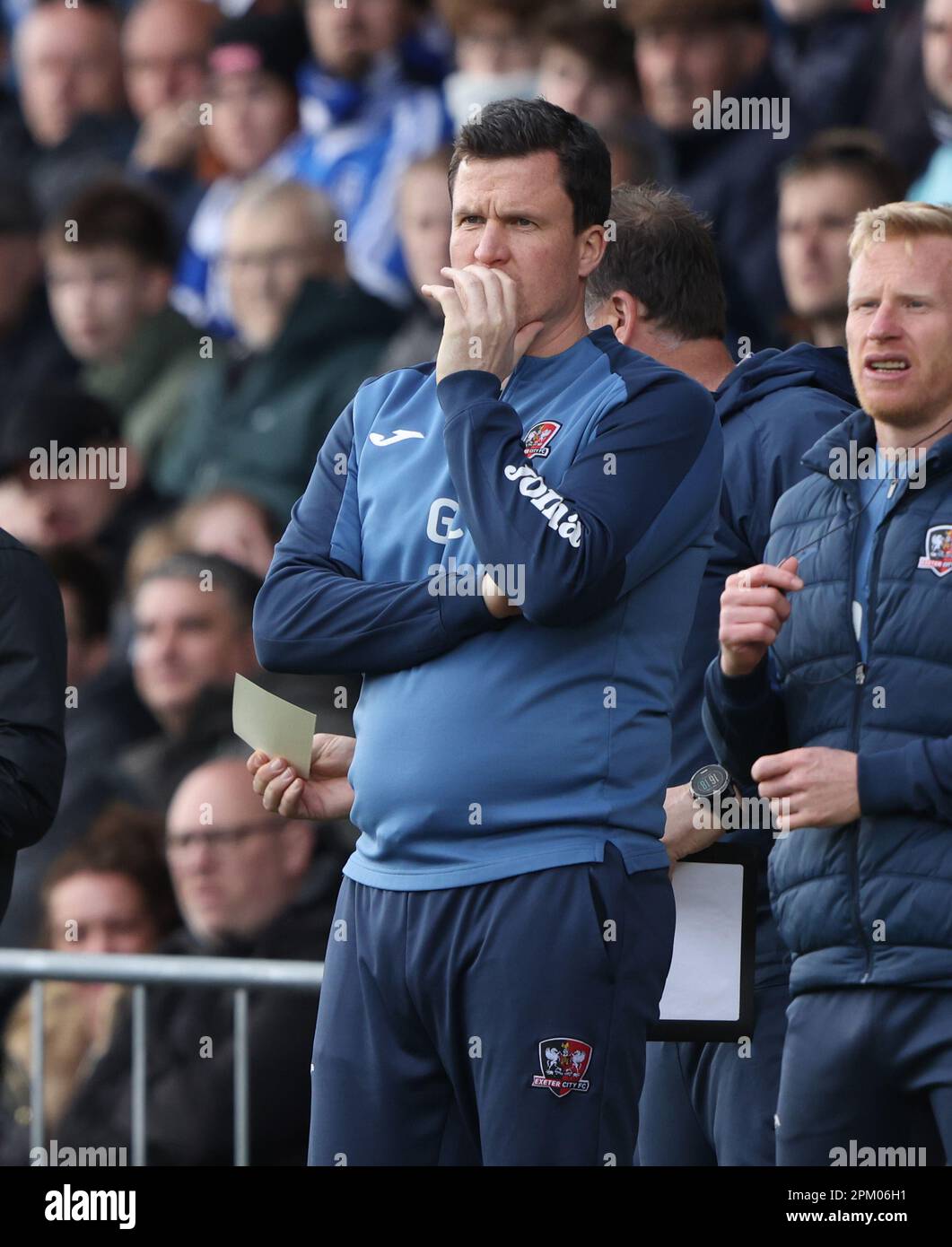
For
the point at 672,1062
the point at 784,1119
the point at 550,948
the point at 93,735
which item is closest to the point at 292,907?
the point at 93,735

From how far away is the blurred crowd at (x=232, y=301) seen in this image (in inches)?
225

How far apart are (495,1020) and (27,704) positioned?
4.49ft

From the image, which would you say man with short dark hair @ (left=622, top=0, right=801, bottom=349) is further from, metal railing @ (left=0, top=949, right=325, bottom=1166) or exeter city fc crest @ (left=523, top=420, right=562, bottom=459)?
exeter city fc crest @ (left=523, top=420, right=562, bottom=459)

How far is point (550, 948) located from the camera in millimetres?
2875

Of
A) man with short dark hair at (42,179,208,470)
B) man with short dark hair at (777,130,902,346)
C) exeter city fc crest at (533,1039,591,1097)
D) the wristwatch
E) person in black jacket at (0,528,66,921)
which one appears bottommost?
exeter city fc crest at (533,1039,591,1097)

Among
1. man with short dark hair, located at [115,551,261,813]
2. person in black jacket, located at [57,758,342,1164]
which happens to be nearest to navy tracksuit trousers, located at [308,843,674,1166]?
person in black jacket, located at [57,758,342,1164]

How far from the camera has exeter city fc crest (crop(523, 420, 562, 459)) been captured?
3121mm

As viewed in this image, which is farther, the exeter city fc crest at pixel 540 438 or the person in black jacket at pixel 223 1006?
the person in black jacket at pixel 223 1006

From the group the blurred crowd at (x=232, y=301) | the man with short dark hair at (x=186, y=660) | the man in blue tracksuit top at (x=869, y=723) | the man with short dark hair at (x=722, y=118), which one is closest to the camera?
the man in blue tracksuit top at (x=869, y=723)

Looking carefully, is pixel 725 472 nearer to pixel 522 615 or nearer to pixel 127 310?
pixel 522 615

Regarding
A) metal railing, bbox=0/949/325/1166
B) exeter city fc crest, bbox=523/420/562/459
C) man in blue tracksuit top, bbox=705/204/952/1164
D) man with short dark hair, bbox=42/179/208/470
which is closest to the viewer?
exeter city fc crest, bbox=523/420/562/459

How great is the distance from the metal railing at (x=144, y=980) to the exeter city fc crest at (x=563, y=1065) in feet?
6.26

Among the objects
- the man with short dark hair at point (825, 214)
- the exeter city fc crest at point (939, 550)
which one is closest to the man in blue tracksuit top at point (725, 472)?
the exeter city fc crest at point (939, 550)

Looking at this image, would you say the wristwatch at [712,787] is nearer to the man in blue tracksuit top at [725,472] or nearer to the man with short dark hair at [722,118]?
the man in blue tracksuit top at [725,472]
